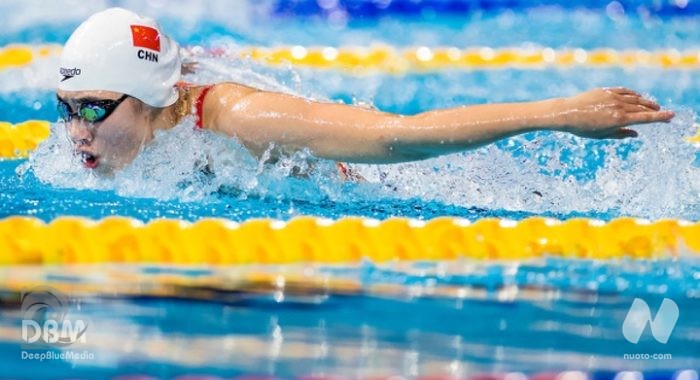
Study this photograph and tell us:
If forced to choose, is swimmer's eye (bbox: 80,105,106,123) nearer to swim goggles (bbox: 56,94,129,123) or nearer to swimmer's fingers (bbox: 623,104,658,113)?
swim goggles (bbox: 56,94,129,123)

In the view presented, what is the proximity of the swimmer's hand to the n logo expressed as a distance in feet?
1.26

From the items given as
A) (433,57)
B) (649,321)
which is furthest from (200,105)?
(433,57)

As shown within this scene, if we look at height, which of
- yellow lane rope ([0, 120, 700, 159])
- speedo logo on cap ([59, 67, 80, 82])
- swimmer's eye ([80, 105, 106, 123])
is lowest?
swimmer's eye ([80, 105, 106, 123])

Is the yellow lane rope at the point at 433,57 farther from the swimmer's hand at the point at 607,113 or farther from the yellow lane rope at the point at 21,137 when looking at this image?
the swimmer's hand at the point at 607,113

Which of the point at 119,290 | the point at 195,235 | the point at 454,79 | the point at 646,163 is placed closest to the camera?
the point at 119,290

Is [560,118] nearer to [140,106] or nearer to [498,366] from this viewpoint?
[498,366]

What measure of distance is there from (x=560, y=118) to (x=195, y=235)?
2.92 ft

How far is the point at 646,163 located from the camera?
3.24 metres

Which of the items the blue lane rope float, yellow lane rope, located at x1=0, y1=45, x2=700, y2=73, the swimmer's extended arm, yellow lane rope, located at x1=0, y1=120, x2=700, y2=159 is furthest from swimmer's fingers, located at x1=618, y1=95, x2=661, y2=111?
the blue lane rope float

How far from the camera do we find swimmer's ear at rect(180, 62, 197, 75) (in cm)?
311

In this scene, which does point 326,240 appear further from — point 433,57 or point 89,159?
point 433,57

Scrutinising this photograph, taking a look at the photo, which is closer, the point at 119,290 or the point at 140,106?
the point at 119,290

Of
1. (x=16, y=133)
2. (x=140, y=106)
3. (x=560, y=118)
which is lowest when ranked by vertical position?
(x=560, y=118)

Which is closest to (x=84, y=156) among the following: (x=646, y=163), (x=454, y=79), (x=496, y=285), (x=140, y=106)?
(x=140, y=106)
